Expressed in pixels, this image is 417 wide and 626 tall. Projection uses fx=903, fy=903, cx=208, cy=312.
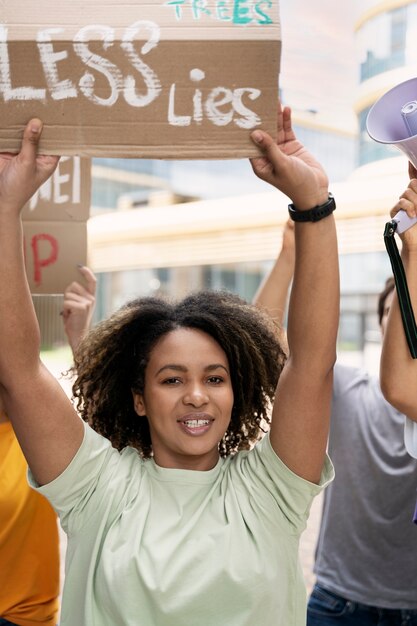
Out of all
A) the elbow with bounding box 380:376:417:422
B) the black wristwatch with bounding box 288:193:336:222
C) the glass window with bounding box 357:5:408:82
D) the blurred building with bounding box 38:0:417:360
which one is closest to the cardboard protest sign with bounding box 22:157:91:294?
the blurred building with bounding box 38:0:417:360

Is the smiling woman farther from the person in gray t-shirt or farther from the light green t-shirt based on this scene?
the person in gray t-shirt

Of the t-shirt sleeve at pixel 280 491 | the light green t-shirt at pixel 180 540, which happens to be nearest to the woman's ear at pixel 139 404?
the light green t-shirt at pixel 180 540

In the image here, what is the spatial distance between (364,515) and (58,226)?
47.4 inches

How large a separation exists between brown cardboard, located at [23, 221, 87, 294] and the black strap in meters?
0.98

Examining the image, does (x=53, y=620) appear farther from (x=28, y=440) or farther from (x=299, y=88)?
(x=299, y=88)

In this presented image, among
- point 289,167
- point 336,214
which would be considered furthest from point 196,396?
point 336,214

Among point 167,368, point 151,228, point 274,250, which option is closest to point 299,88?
point 167,368

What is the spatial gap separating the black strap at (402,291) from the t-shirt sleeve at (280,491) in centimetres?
33

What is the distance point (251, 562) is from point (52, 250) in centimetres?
119

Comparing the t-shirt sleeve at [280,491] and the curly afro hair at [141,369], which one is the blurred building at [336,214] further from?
the t-shirt sleeve at [280,491]

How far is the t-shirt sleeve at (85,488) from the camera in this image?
1798 millimetres

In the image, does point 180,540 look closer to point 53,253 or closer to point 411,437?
point 411,437

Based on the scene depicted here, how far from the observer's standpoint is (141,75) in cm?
161

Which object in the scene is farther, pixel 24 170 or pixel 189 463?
pixel 189 463
